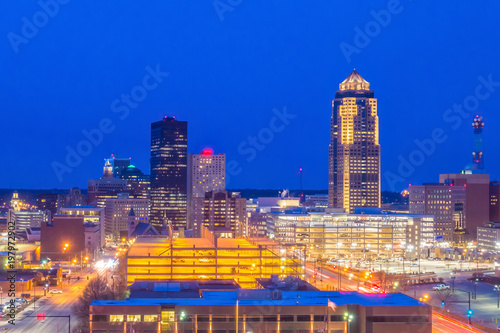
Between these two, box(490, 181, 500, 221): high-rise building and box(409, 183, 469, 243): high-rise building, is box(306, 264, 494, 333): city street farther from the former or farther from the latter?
box(490, 181, 500, 221): high-rise building

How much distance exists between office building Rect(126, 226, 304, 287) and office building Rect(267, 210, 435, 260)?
4234 cm

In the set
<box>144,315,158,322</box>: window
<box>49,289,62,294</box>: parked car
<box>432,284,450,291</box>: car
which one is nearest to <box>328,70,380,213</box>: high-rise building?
<box>432,284,450,291</box>: car

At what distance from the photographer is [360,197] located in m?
183

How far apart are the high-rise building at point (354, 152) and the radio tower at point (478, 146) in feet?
79.3

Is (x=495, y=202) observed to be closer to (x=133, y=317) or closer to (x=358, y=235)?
(x=358, y=235)

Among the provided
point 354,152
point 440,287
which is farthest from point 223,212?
point 440,287

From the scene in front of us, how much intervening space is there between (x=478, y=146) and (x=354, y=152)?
102 feet

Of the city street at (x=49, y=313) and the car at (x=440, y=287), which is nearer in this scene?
the city street at (x=49, y=313)

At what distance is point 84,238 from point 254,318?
75.7 m

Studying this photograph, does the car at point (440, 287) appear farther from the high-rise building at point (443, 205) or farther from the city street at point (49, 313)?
the high-rise building at point (443, 205)

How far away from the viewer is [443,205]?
155125 mm

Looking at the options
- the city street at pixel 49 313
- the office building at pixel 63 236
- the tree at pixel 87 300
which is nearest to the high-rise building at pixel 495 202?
the office building at pixel 63 236

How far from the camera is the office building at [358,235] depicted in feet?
384

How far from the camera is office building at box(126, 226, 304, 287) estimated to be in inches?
2771
